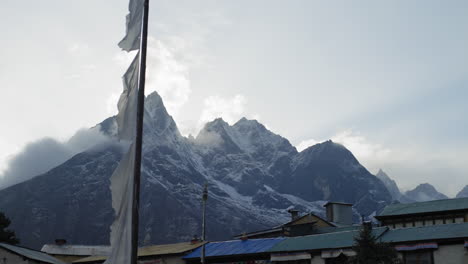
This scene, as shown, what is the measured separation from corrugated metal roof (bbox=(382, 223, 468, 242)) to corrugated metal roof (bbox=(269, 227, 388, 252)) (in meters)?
1.14

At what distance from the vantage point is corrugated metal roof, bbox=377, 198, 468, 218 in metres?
44.7

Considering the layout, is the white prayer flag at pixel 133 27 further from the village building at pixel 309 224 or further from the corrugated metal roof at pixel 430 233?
the village building at pixel 309 224

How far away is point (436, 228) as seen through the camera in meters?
33.7

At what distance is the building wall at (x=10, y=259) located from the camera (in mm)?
40719

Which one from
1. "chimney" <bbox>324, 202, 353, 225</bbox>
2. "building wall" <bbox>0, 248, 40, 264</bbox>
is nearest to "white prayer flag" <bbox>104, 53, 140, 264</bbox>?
"building wall" <bbox>0, 248, 40, 264</bbox>

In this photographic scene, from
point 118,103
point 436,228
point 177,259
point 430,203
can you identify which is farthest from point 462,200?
point 118,103

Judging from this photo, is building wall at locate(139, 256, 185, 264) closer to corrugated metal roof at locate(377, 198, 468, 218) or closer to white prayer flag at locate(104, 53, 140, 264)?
corrugated metal roof at locate(377, 198, 468, 218)

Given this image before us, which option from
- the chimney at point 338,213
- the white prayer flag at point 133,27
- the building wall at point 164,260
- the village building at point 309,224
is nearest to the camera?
the white prayer flag at point 133,27

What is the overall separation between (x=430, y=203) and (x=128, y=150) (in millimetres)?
41339

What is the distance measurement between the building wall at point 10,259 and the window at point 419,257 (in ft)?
88.1

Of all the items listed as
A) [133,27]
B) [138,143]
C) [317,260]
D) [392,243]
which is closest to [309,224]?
[317,260]

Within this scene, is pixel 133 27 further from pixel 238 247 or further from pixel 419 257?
pixel 238 247

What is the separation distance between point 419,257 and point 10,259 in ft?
96.5

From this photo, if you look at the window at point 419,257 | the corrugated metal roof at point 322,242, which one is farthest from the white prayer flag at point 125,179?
the corrugated metal roof at point 322,242
